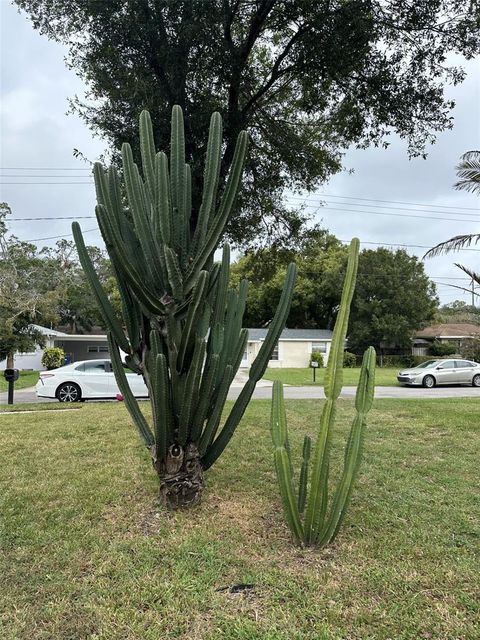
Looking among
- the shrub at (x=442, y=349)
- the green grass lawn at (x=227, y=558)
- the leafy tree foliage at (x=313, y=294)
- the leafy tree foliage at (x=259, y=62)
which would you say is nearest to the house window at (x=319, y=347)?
the leafy tree foliage at (x=313, y=294)

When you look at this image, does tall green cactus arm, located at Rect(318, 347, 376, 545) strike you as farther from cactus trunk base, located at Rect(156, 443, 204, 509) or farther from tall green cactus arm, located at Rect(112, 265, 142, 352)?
tall green cactus arm, located at Rect(112, 265, 142, 352)

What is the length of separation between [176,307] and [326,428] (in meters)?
1.44

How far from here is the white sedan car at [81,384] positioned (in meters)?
13.5

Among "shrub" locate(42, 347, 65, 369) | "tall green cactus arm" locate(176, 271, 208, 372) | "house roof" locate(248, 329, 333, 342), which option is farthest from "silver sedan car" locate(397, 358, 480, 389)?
"tall green cactus arm" locate(176, 271, 208, 372)

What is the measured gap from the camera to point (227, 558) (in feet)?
10.4

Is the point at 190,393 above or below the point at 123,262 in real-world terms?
below

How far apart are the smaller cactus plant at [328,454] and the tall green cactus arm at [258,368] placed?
681mm

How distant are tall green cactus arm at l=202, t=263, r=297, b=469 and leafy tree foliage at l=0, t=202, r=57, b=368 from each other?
17.6 meters

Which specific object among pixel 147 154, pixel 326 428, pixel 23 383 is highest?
pixel 147 154

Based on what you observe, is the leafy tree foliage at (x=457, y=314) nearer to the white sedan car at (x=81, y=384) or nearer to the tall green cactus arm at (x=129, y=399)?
the white sedan car at (x=81, y=384)

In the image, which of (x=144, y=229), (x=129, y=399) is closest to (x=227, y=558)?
(x=129, y=399)

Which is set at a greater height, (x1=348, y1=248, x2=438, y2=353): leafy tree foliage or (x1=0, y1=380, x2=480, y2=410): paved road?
(x1=348, y1=248, x2=438, y2=353): leafy tree foliage

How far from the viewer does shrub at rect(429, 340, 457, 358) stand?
40.1 m

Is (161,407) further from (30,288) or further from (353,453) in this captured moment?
(30,288)
